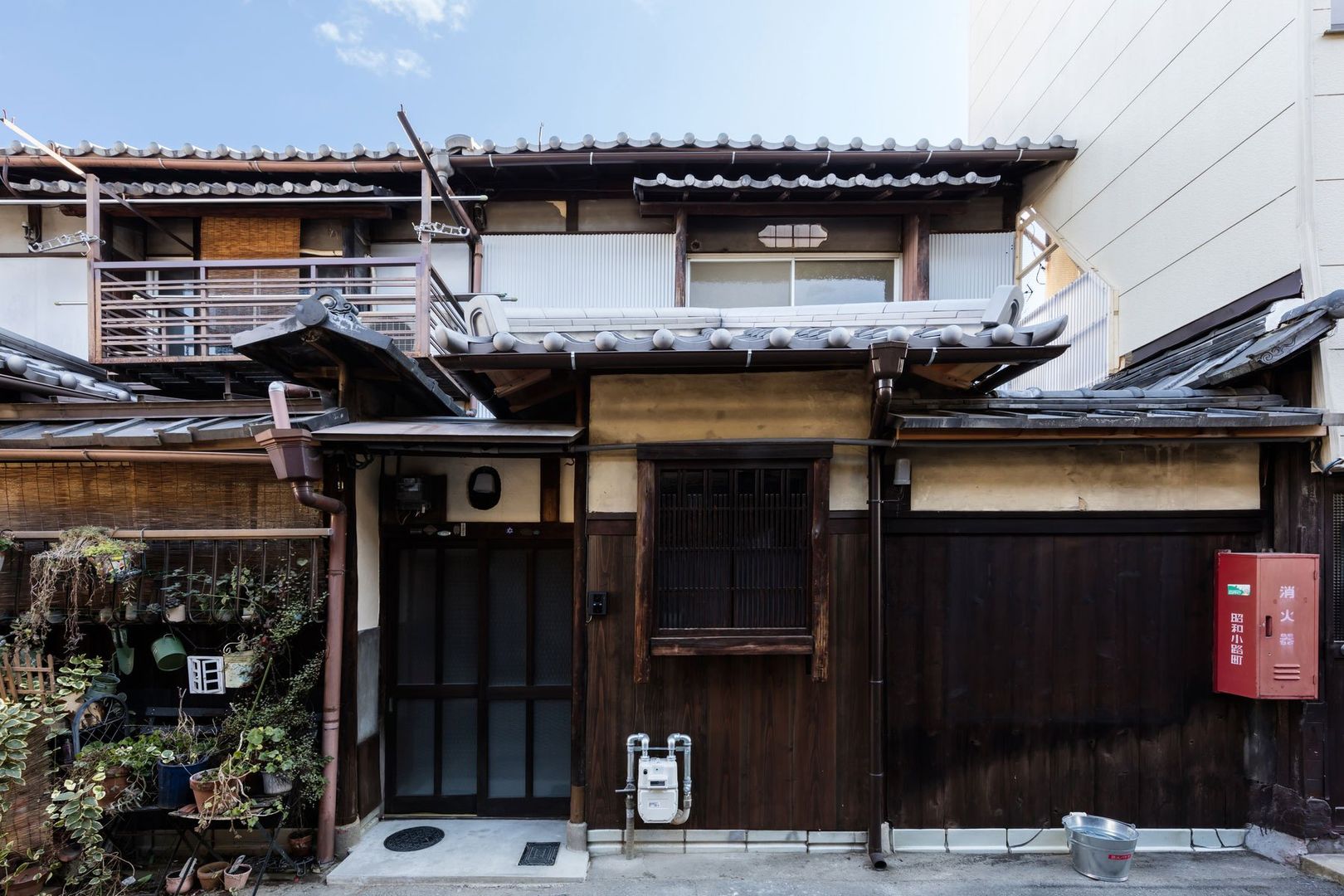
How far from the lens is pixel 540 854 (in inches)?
211

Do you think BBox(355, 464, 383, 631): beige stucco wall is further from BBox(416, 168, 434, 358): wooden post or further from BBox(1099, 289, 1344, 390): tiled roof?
BBox(1099, 289, 1344, 390): tiled roof

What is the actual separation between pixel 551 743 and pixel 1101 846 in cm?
491

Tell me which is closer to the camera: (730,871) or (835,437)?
(730,871)

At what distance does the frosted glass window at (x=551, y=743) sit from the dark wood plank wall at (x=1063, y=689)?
126 inches

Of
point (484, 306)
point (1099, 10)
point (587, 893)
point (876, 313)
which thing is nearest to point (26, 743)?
point (587, 893)

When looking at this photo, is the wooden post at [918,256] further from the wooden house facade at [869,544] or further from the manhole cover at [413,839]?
the manhole cover at [413,839]

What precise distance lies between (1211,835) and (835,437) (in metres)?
4.76

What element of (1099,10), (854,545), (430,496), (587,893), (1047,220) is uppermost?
(1099,10)

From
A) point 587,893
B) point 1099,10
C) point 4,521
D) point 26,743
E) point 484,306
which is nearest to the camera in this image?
point 26,743

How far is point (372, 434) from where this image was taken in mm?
5004

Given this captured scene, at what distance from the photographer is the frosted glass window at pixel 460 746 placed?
246 inches

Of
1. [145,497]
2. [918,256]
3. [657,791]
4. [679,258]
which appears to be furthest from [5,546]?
[918,256]

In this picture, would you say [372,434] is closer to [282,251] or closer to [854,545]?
[854,545]

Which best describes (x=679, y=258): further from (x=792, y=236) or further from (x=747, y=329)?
(x=747, y=329)
